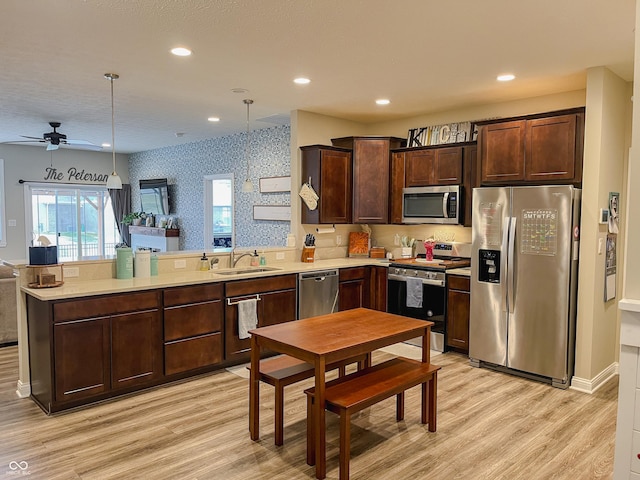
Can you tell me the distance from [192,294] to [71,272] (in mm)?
998

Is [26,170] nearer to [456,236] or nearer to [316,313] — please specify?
[316,313]

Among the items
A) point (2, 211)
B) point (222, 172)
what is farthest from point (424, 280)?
point (2, 211)

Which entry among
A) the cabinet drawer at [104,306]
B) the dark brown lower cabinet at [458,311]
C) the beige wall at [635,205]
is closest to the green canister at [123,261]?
the cabinet drawer at [104,306]

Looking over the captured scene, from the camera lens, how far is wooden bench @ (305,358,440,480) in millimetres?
2537

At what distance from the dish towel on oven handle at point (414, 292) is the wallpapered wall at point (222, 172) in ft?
6.57

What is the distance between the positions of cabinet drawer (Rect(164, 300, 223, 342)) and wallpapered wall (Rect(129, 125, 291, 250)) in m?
2.35

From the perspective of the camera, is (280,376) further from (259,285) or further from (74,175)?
(74,175)

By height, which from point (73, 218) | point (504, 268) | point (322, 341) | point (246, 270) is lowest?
point (322, 341)

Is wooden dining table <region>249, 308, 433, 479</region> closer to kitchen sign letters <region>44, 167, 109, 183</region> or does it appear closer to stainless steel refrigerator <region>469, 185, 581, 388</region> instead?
stainless steel refrigerator <region>469, 185, 581, 388</region>

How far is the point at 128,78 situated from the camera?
4.23 metres

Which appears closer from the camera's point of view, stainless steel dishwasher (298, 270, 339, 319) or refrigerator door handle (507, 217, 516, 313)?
refrigerator door handle (507, 217, 516, 313)

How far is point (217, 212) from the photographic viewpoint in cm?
812

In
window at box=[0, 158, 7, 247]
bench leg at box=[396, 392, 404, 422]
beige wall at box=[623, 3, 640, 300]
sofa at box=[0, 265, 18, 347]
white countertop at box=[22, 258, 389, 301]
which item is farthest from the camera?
window at box=[0, 158, 7, 247]

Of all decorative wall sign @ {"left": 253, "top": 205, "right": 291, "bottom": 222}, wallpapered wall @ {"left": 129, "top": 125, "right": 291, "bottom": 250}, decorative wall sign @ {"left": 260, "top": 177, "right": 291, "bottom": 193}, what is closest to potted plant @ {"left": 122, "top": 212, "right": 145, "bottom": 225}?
wallpapered wall @ {"left": 129, "top": 125, "right": 291, "bottom": 250}
